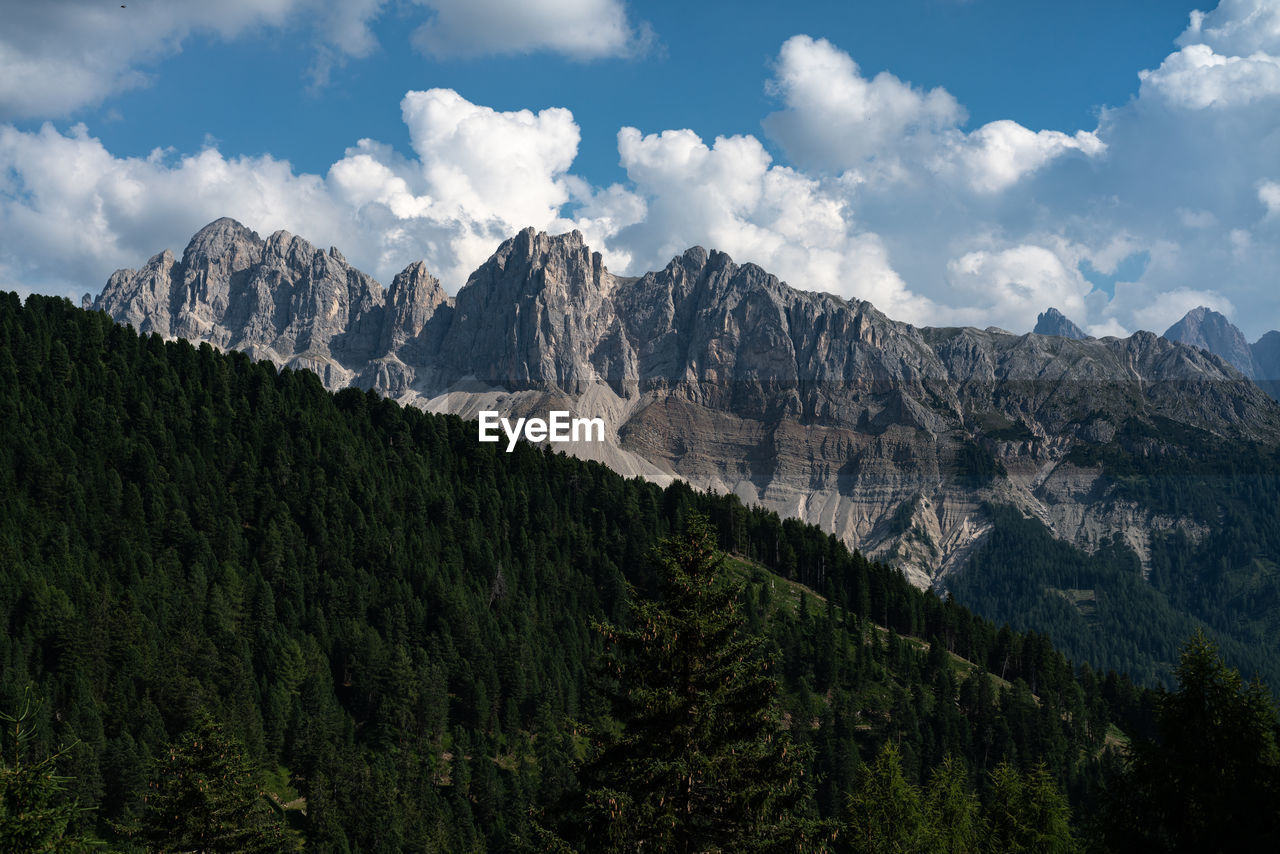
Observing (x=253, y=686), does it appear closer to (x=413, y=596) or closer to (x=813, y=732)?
(x=413, y=596)

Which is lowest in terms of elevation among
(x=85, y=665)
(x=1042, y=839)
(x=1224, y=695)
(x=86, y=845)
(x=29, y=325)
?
(x=85, y=665)

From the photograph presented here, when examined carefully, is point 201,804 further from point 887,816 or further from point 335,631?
point 335,631

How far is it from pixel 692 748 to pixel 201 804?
2390cm

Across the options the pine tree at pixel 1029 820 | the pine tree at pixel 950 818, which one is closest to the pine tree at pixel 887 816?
the pine tree at pixel 950 818

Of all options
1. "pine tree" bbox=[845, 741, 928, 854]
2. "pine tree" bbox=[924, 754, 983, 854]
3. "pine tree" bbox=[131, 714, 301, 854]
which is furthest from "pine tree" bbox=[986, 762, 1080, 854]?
"pine tree" bbox=[131, 714, 301, 854]

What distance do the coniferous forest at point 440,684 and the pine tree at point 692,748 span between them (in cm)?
9

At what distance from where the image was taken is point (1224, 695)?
23406 mm

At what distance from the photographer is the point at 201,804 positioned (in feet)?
130

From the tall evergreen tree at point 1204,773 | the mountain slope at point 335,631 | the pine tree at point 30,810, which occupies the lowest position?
the mountain slope at point 335,631

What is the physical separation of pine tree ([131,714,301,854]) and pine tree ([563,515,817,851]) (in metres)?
19.8

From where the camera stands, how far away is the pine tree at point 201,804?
39.4 m

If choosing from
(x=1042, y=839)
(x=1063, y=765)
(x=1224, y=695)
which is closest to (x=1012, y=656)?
(x=1063, y=765)

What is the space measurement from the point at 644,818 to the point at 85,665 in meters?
116

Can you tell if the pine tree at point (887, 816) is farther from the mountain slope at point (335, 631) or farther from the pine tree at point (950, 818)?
the mountain slope at point (335, 631)
